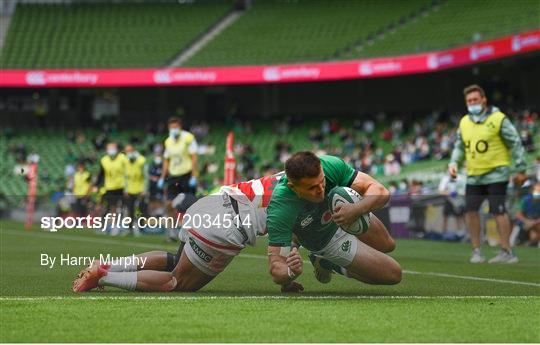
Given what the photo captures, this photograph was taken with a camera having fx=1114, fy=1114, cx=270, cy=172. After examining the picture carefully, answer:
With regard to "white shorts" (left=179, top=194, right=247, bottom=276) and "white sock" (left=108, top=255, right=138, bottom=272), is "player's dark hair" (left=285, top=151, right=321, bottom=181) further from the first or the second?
"white sock" (left=108, top=255, right=138, bottom=272)

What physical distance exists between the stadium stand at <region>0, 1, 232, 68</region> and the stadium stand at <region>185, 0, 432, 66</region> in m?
1.81

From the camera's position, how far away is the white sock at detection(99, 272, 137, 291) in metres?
7.58

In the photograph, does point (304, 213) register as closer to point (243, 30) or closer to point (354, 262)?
point (354, 262)

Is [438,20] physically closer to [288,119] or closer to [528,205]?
[288,119]

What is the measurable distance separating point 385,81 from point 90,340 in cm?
3996

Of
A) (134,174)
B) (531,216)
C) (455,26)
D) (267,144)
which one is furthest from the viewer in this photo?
(267,144)

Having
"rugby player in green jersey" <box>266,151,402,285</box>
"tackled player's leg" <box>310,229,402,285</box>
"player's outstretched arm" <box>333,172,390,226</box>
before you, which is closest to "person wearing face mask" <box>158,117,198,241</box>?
"tackled player's leg" <box>310,229,402,285</box>

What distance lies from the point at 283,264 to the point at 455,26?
33158mm

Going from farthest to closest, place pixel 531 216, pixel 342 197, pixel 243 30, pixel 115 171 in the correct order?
1. pixel 243 30
2. pixel 115 171
3. pixel 531 216
4. pixel 342 197

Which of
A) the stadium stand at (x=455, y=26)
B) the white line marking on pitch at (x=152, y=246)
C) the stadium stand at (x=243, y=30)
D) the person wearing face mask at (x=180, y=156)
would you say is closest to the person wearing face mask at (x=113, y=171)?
the person wearing face mask at (x=180, y=156)

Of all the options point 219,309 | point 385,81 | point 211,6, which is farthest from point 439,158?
point 219,309

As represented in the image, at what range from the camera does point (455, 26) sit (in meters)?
39.1

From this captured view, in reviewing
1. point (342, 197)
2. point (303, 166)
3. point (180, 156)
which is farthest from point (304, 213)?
point (180, 156)

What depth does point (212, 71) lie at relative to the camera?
143 ft
